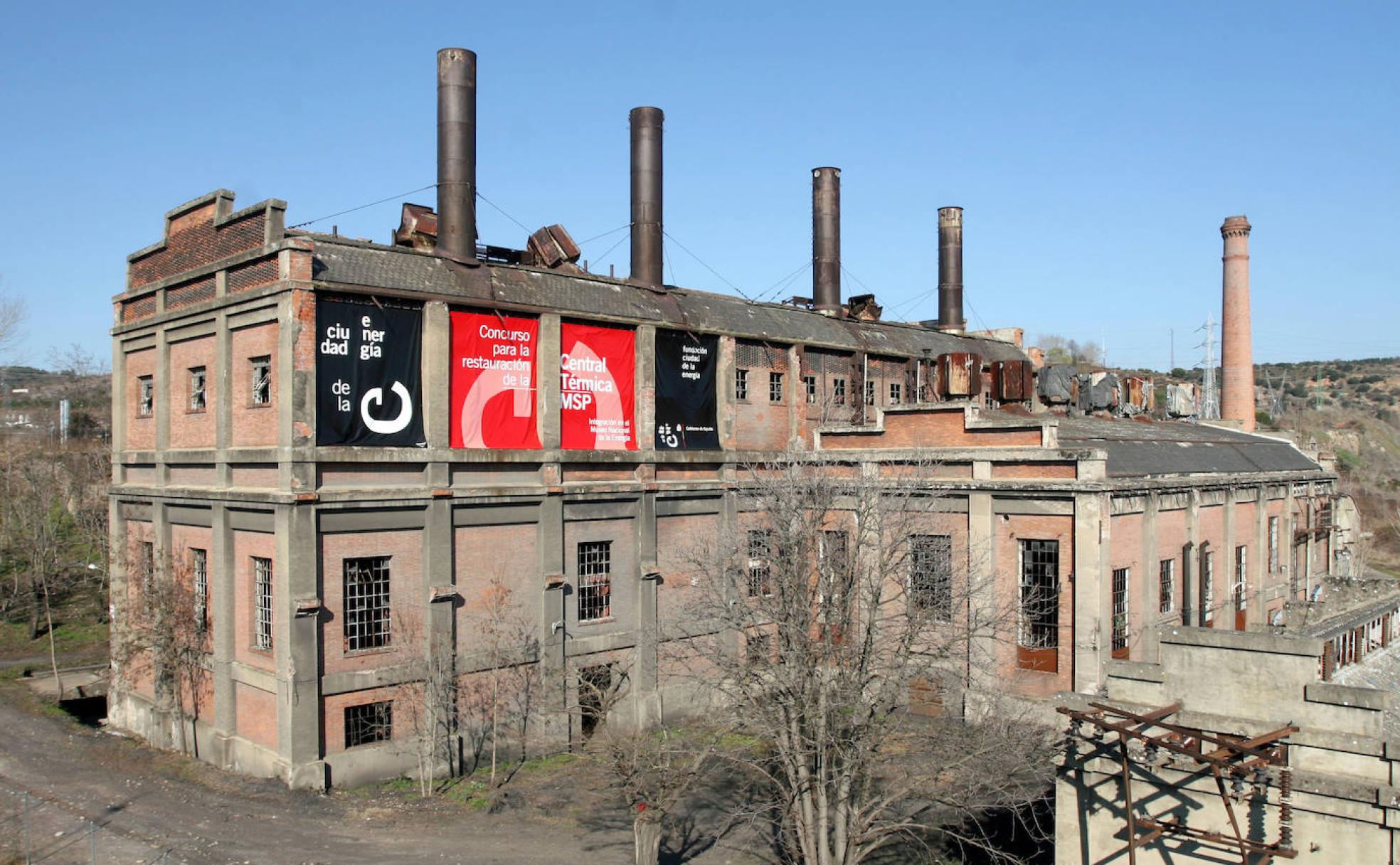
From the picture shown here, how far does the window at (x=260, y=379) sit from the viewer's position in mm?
22250

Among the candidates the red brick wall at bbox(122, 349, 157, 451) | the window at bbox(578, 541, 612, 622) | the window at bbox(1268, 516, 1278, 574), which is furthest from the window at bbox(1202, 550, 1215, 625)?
the red brick wall at bbox(122, 349, 157, 451)

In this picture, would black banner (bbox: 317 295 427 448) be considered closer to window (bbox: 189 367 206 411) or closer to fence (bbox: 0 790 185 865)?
window (bbox: 189 367 206 411)

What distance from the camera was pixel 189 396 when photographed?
25.3 metres

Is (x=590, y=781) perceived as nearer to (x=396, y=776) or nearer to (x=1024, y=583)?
(x=396, y=776)

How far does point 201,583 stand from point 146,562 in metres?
2.99

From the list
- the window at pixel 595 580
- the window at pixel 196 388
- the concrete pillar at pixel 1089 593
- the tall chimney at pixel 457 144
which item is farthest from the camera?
the window at pixel 595 580

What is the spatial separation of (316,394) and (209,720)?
891 cm

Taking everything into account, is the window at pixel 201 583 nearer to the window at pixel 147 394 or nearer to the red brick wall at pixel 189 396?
the red brick wall at pixel 189 396

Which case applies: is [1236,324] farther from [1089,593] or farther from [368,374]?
[368,374]

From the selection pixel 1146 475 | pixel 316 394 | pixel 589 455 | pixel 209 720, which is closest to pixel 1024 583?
pixel 1146 475

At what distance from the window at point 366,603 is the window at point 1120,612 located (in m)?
17.1

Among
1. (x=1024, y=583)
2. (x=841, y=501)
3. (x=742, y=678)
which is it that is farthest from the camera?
(x=841, y=501)

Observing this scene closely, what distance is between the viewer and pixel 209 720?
24047 millimetres

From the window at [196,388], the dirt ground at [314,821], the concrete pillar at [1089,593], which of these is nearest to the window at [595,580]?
the dirt ground at [314,821]
